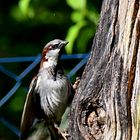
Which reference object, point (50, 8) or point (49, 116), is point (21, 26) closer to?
point (50, 8)

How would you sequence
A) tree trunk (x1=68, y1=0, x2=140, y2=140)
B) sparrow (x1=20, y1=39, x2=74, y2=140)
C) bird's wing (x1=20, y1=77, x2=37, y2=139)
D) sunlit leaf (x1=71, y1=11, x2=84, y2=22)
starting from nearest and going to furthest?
tree trunk (x1=68, y1=0, x2=140, y2=140), bird's wing (x1=20, y1=77, x2=37, y2=139), sparrow (x1=20, y1=39, x2=74, y2=140), sunlit leaf (x1=71, y1=11, x2=84, y2=22)

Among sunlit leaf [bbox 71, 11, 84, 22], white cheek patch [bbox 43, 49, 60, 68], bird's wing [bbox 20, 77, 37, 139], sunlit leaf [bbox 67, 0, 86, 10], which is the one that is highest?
sunlit leaf [bbox 67, 0, 86, 10]

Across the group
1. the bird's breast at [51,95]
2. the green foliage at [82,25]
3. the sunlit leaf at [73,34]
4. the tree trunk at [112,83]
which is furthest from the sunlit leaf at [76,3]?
the tree trunk at [112,83]

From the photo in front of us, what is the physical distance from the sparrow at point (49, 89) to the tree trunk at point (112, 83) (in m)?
1.25

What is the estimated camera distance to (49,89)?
13.9 feet

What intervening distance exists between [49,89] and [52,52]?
18cm

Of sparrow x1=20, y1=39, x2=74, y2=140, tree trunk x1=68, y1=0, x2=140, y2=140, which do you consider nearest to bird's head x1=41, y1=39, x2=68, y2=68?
sparrow x1=20, y1=39, x2=74, y2=140

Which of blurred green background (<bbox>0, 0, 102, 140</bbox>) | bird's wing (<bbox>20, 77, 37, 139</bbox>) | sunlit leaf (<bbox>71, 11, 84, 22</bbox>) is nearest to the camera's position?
bird's wing (<bbox>20, 77, 37, 139</bbox>)

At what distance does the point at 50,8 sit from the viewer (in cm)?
523

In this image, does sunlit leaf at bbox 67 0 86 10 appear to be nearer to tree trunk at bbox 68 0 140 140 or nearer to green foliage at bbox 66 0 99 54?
green foliage at bbox 66 0 99 54

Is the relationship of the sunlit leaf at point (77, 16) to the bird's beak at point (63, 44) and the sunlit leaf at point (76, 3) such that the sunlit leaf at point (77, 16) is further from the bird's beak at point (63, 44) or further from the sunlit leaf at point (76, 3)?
the bird's beak at point (63, 44)

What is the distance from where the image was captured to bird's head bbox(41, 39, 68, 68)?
13.9 ft

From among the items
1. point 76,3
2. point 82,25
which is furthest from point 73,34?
point 76,3

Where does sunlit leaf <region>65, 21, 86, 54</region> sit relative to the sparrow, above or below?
above
